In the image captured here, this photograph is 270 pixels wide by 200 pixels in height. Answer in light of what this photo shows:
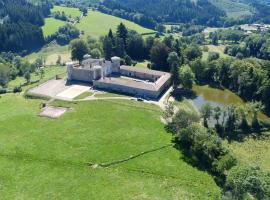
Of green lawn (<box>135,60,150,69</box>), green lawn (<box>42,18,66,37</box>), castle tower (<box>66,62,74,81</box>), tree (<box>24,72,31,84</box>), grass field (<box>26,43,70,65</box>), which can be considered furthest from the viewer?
green lawn (<box>42,18,66,37</box>)

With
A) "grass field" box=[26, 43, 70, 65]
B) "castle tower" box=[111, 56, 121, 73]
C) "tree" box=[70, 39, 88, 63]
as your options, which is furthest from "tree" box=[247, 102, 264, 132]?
"grass field" box=[26, 43, 70, 65]

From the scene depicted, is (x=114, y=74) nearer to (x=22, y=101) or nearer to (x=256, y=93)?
(x=22, y=101)

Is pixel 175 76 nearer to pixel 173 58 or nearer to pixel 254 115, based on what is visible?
pixel 173 58

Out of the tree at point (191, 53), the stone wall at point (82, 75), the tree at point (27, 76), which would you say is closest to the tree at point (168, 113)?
the stone wall at point (82, 75)

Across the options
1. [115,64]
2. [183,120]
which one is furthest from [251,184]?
[115,64]

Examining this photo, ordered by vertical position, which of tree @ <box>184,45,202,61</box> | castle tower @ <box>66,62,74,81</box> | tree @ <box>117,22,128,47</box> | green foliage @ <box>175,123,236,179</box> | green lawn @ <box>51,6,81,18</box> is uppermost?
green lawn @ <box>51,6,81,18</box>

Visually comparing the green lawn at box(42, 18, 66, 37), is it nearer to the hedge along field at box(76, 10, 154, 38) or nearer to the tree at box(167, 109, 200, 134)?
the hedge along field at box(76, 10, 154, 38)
